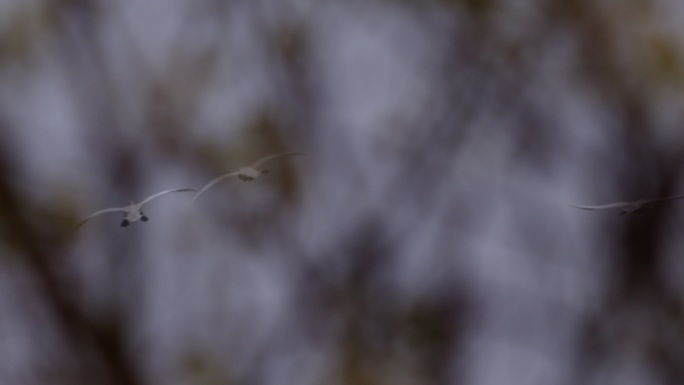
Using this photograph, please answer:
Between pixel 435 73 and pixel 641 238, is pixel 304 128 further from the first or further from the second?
pixel 641 238

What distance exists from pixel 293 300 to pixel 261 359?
8 centimetres

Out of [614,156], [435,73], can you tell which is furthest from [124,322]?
[614,156]

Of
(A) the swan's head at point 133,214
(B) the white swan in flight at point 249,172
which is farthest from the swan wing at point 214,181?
(A) the swan's head at point 133,214

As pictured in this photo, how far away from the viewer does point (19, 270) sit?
99 centimetres

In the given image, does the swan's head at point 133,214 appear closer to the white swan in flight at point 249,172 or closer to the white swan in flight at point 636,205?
the white swan in flight at point 249,172

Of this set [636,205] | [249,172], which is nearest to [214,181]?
[249,172]

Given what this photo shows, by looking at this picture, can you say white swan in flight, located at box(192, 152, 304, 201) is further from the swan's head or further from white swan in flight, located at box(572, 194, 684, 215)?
white swan in flight, located at box(572, 194, 684, 215)

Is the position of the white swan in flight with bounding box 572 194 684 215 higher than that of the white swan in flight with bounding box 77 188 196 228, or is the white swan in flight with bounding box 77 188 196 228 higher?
the white swan in flight with bounding box 77 188 196 228

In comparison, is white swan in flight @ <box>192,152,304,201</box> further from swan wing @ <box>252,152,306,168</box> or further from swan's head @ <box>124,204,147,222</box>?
→ swan's head @ <box>124,204,147,222</box>

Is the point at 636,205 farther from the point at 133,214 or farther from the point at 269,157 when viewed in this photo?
the point at 133,214

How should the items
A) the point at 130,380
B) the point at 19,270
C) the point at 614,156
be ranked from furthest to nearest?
the point at 614,156 < the point at 19,270 < the point at 130,380

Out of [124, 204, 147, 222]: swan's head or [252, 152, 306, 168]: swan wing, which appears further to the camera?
[252, 152, 306, 168]: swan wing

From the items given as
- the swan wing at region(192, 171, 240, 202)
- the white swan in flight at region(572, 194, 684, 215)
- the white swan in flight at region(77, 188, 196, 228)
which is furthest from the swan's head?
→ the white swan in flight at region(572, 194, 684, 215)

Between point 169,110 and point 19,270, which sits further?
point 169,110
